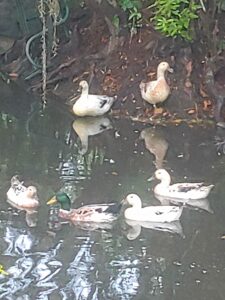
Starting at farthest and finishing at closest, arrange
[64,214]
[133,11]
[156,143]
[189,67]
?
[133,11], [189,67], [156,143], [64,214]

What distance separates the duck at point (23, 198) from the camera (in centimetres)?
759

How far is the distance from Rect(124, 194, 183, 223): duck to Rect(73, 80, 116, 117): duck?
139 inches

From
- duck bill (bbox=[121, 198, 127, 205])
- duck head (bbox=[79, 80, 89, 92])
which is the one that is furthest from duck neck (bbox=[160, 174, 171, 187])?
duck head (bbox=[79, 80, 89, 92])

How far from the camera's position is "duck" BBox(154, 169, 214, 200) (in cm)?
787

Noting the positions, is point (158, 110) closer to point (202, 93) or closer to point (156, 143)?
point (202, 93)

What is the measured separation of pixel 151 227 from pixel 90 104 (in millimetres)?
3758

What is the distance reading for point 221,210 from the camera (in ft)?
25.1

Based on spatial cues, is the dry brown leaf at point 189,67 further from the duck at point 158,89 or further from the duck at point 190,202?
the duck at point 190,202

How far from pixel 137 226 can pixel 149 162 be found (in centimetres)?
179

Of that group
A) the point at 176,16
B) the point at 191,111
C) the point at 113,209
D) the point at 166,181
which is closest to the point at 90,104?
the point at 191,111

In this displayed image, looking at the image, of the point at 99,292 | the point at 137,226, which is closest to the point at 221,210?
the point at 137,226

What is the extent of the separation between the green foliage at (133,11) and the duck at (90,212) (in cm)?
443

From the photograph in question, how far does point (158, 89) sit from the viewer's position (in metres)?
10.8

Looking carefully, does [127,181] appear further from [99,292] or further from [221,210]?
[99,292]
